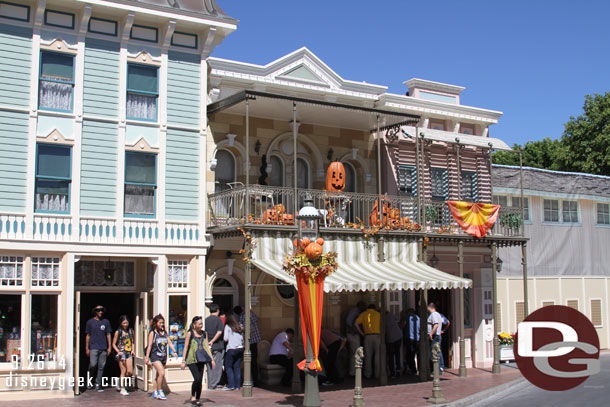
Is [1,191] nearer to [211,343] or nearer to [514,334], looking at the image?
[211,343]

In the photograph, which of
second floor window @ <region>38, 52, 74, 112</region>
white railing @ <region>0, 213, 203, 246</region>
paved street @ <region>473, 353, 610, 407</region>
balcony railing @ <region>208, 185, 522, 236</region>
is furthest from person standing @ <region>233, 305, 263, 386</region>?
second floor window @ <region>38, 52, 74, 112</region>

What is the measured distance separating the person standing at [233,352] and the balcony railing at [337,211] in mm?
2439

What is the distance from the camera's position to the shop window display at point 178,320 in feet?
54.1

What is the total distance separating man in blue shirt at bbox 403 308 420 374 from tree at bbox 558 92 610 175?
18.6 m

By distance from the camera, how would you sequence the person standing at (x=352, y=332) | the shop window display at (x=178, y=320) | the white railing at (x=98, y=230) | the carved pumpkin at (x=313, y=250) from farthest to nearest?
the person standing at (x=352, y=332) < the shop window display at (x=178, y=320) < the white railing at (x=98, y=230) < the carved pumpkin at (x=313, y=250)

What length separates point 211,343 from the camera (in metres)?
15.8

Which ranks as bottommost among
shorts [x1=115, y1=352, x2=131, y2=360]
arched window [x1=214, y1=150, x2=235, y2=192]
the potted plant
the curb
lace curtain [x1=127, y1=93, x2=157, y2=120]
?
the curb

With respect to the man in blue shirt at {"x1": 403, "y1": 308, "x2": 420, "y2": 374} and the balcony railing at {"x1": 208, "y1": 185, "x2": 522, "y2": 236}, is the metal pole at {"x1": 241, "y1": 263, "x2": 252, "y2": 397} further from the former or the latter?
the man in blue shirt at {"x1": 403, "y1": 308, "x2": 420, "y2": 374}

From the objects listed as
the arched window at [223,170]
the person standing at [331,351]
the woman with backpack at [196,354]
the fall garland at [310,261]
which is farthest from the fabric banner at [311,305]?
the arched window at [223,170]

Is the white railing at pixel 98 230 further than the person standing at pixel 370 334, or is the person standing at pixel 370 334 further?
the person standing at pixel 370 334

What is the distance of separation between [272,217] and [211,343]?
3.23m

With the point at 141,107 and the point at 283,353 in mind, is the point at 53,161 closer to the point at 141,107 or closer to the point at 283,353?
the point at 141,107

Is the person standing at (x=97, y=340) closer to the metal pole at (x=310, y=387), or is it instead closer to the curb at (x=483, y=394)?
the metal pole at (x=310, y=387)

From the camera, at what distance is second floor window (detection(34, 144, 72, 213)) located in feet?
50.4
